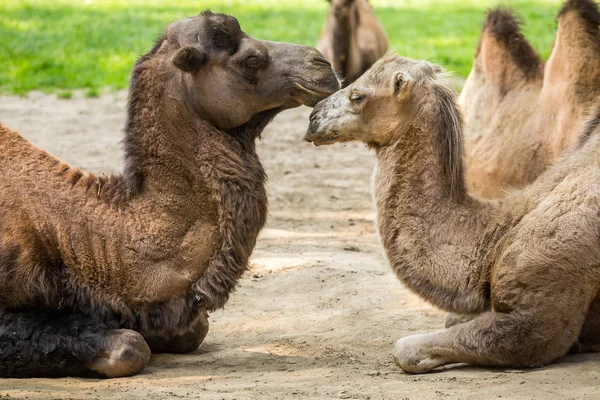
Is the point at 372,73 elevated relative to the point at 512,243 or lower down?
elevated

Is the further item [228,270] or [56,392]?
[228,270]

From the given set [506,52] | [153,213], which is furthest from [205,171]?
[506,52]

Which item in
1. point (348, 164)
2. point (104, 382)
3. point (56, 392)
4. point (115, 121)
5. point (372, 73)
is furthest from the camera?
point (115, 121)

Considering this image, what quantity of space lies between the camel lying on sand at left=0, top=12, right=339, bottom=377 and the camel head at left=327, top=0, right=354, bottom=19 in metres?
9.99

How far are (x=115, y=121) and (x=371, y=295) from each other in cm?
665

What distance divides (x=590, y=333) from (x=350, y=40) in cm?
1072

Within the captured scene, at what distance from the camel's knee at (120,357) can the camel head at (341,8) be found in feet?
35.6

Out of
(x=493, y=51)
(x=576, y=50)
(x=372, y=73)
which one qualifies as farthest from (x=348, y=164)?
(x=372, y=73)

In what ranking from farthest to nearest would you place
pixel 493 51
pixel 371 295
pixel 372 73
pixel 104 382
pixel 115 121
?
pixel 115 121
pixel 493 51
pixel 371 295
pixel 372 73
pixel 104 382

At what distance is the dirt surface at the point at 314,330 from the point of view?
4.86m

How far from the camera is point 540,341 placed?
16.7ft

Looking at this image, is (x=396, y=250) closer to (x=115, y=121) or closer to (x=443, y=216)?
(x=443, y=216)

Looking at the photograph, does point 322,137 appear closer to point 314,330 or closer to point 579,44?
point 314,330

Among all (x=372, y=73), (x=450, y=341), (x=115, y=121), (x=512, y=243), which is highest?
(x=372, y=73)
